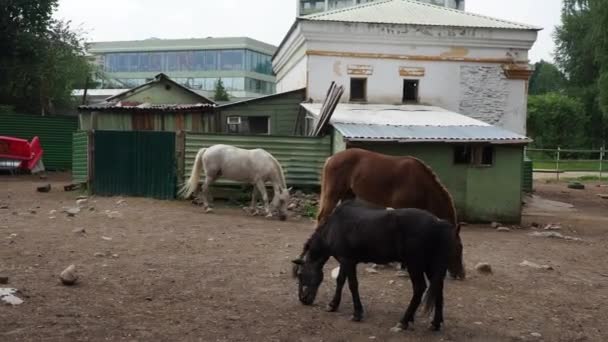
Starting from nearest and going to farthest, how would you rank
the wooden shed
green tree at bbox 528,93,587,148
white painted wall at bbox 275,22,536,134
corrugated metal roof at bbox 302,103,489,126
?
corrugated metal roof at bbox 302,103,489,126 < the wooden shed < white painted wall at bbox 275,22,536,134 < green tree at bbox 528,93,587,148

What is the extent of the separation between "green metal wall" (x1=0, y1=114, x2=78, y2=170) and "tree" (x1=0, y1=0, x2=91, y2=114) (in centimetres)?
307

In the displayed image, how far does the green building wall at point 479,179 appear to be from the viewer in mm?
14461

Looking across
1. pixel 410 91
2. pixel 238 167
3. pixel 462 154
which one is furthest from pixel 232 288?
pixel 410 91

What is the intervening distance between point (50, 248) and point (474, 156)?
9.63m

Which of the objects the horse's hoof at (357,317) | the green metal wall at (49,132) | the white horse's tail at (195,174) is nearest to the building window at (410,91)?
the white horse's tail at (195,174)

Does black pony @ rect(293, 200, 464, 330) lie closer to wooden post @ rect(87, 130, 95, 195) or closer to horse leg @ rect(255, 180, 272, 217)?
horse leg @ rect(255, 180, 272, 217)

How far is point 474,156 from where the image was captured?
14.7 m

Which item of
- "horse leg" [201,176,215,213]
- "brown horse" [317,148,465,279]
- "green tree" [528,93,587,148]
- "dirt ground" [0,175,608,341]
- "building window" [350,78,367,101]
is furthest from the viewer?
"green tree" [528,93,587,148]

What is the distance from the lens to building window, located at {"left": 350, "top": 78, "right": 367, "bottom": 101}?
65.4ft

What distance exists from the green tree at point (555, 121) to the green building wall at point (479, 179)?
37.2 meters

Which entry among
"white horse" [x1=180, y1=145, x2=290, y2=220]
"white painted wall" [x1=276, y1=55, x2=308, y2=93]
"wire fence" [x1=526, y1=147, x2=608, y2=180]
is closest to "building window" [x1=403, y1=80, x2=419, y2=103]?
"white painted wall" [x1=276, y1=55, x2=308, y2=93]

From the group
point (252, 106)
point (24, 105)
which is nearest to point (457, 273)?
point (252, 106)

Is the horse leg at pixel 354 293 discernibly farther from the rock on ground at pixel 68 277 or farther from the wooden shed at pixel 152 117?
the wooden shed at pixel 152 117

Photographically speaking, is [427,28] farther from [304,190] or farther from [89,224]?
[89,224]
